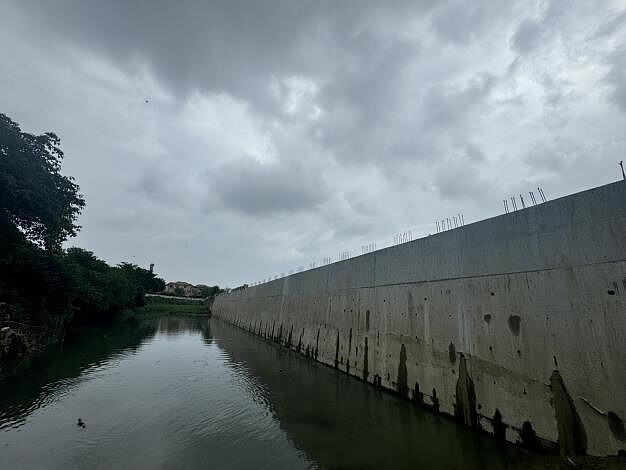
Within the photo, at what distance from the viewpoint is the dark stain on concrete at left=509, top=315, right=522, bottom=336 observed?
6607 millimetres

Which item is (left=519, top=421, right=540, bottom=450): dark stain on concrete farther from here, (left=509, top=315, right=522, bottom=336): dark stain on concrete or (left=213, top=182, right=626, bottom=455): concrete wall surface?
(left=509, top=315, right=522, bottom=336): dark stain on concrete

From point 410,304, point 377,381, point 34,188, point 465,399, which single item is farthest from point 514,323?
point 34,188

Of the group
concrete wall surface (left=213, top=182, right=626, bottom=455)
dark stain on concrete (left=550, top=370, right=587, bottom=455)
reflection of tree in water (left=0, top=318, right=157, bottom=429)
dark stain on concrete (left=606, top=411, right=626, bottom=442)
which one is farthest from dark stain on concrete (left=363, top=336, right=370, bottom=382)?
reflection of tree in water (left=0, top=318, right=157, bottom=429)

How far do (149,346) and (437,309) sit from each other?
2007cm

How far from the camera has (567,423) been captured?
5.50 m

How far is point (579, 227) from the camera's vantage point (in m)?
5.95

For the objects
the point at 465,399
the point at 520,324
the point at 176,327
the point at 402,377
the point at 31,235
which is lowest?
the point at 465,399

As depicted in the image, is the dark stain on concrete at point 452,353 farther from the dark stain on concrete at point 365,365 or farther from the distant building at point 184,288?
the distant building at point 184,288

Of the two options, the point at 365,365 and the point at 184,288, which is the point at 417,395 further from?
the point at 184,288

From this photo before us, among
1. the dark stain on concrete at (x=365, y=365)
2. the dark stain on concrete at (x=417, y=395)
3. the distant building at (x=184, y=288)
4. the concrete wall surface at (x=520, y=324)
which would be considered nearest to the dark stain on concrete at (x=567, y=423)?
the concrete wall surface at (x=520, y=324)

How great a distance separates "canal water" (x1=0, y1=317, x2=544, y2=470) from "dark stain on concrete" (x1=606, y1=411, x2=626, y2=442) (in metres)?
1.56

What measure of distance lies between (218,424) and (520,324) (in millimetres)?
7520

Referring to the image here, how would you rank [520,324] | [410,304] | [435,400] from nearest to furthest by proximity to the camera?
1. [520,324]
2. [435,400]
3. [410,304]

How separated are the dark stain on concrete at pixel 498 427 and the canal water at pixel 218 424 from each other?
10.5 inches
